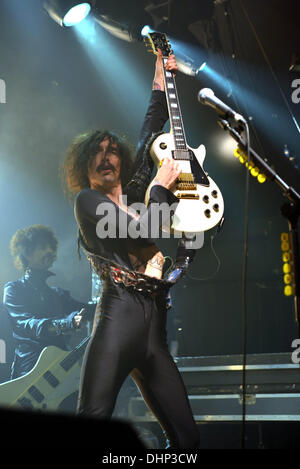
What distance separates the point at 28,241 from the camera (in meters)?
4.48

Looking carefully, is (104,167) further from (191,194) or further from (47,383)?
(47,383)

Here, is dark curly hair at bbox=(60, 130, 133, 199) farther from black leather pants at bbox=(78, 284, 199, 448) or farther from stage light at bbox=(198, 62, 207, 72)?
stage light at bbox=(198, 62, 207, 72)

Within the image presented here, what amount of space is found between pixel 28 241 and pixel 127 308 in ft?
7.66

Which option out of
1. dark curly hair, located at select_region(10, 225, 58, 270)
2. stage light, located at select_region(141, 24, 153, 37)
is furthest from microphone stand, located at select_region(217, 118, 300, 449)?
dark curly hair, located at select_region(10, 225, 58, 270)

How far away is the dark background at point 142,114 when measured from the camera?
4480 mm

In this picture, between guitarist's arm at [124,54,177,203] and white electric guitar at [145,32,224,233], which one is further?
guitarist's arm at [124,54,177,203]

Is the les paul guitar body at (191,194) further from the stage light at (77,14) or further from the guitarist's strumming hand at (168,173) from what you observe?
the stage light at (77,14)

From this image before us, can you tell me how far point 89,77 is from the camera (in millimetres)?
4688

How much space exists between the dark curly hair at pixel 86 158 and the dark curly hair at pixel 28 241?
1442 mm

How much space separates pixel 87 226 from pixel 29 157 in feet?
8.11

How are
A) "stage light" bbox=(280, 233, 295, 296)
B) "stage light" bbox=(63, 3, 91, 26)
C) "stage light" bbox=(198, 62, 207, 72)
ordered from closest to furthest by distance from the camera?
1. "stage light" bbox=(280, 233, 295, 296)
2. "stage light" bbox=(63, 3, 91, 26)
3. "stage light" bbox=(198, 62, 207, 72)

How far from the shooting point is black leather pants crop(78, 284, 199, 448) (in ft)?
7.39

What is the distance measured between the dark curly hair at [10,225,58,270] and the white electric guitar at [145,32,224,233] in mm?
1978

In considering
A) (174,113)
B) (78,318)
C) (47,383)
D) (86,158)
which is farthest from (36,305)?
(174,113)
